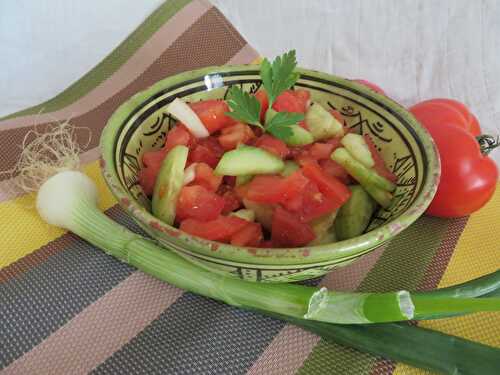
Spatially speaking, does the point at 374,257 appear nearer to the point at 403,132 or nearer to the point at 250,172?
the point at 403,132

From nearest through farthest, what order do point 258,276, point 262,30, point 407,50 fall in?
point 258,276 < point 407,50 < point 262,30

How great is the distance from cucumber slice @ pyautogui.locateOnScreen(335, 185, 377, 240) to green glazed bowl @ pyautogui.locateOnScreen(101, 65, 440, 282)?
0.09 ft

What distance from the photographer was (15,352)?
85 centimetres

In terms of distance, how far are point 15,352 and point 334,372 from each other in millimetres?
535

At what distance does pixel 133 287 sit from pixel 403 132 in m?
0.60

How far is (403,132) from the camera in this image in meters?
0.98

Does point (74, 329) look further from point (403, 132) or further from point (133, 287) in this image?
point (403, 132)

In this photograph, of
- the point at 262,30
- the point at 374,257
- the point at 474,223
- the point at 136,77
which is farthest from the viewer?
the point at 262,30

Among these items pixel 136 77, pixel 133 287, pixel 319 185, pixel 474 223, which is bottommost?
pixel 474 223

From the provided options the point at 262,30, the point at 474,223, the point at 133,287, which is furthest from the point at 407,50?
the point at 133,287

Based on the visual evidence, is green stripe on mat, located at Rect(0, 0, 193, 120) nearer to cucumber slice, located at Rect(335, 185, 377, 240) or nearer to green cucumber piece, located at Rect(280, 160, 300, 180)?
green cucumber piece, located at Rect(280, 160, 300, 180)

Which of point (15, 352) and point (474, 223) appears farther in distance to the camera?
point (474, 223)

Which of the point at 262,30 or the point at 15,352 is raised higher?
the point at 262,30

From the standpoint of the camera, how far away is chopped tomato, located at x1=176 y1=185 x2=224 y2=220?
83cm
